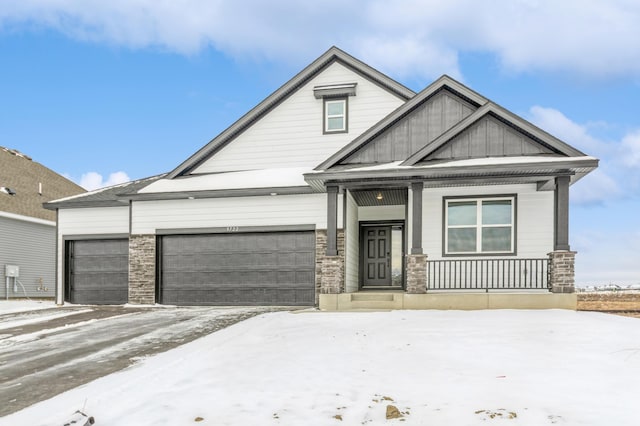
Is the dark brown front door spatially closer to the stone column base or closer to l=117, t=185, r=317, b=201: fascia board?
l=117, t=185, r=317, b=201: fascia board

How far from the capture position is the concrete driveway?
6570 mm

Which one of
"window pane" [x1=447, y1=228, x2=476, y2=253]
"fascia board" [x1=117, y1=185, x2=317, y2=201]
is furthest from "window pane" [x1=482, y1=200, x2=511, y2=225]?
"fascia board" [x1=117, y1=185, x2=317, y2=201]

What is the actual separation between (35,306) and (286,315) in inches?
413

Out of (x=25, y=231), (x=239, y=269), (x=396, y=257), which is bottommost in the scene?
(x=239, y=269)

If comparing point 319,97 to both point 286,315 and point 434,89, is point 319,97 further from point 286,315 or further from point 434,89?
point 286,315

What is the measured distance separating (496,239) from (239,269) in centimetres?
810

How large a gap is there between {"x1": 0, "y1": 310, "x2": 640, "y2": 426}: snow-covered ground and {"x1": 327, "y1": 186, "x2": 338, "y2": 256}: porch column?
416 cm

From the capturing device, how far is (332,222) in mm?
13398

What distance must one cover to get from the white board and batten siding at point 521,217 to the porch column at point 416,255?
42.3 inches

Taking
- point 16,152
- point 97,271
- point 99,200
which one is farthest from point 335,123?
point 16,152

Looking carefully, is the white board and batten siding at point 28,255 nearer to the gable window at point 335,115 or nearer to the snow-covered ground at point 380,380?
the gable window at point 335,115

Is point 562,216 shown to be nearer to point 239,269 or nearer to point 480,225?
point 480,225

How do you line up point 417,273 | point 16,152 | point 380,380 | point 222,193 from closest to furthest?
point 380,380, point 417,273, point 222,193, point 16,152

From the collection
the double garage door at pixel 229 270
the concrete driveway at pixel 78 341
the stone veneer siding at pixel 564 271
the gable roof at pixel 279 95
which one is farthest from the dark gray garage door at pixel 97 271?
the stone veneer siding at pixel 564 271
